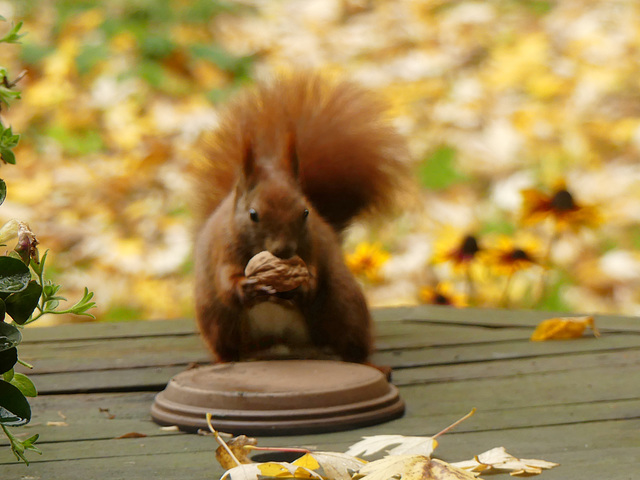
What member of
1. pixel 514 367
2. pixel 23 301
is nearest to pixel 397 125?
pixel 514 367

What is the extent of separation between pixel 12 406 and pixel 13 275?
11cm

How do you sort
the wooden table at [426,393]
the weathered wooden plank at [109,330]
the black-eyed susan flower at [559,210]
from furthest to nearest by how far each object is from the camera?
the black-eyed susan flower at [559,210] < the weathered wooden plank at [109,330] < the wooden table at [426,393]

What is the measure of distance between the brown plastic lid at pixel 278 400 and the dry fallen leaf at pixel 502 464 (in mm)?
211

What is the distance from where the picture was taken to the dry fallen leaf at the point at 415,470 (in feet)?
2.35

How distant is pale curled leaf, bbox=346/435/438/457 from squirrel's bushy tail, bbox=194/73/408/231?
1.89ft

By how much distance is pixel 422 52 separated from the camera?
3.33m

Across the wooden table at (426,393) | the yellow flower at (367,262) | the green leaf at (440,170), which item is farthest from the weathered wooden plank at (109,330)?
the green leaf at (440,170)

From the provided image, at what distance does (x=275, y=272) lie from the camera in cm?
109

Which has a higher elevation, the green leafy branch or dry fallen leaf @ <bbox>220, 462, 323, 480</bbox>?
the green leafy branch

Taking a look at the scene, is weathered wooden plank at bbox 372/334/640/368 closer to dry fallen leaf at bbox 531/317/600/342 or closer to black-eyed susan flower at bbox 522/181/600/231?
dry fallen leaf at bbox 531/317/600/342

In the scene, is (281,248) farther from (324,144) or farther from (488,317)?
(488,317)

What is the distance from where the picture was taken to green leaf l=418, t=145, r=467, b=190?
2.75 meters

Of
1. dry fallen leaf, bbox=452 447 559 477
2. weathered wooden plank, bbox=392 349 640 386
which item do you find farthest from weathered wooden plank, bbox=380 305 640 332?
dry fallen leaf, bbox=452 447 559 477

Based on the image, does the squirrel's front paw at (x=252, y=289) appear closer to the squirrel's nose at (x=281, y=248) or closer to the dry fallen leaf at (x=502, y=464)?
the squirrel's nose at (x=281, y=248)
